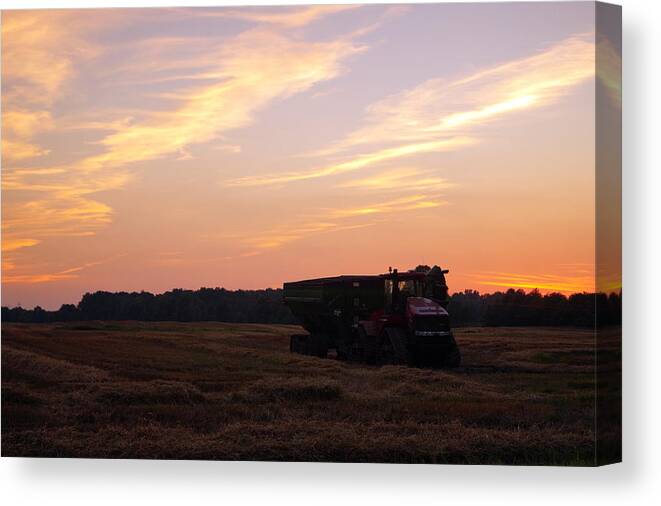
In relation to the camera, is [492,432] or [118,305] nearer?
[492,432]

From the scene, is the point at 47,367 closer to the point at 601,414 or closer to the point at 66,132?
the point at 66,132

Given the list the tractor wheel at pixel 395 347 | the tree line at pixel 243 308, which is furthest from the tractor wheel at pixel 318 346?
the tractor wheel at pixel 395 347

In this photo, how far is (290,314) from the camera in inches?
547

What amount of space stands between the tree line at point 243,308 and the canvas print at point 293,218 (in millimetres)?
38

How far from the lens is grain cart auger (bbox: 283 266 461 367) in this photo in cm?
1341

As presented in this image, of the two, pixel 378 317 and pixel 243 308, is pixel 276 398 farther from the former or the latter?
pixel 378 317

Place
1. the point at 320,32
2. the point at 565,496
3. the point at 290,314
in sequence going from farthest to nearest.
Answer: the point at 290,314
the point at 320,32
the point at 565,496

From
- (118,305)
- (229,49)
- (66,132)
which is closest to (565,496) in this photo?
(118,305)

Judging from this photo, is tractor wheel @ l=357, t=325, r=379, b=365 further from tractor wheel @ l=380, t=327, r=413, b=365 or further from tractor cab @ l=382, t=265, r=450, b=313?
tractor cab @ l=382, t=265, r=450, b=313

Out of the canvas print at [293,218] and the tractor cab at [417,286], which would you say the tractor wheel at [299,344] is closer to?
the canvas print at [293,218]

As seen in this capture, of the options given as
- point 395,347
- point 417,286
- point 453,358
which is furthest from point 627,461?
point 395,347

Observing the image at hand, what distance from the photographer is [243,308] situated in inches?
542

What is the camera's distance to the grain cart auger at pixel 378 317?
44.0ft

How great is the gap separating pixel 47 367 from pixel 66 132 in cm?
327
